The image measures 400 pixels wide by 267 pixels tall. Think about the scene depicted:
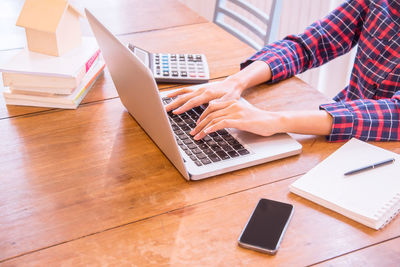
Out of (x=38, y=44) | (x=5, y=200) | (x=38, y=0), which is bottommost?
(x=5, y=200)

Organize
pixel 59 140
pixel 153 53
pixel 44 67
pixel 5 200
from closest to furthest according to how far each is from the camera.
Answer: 1. pixel 5 200
2. pixel 59 140
3. pixel 44 67
4. pixel 153 53

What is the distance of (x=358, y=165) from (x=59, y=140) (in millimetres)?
639

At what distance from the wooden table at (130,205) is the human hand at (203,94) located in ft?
0.29

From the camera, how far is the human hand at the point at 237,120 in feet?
3.50

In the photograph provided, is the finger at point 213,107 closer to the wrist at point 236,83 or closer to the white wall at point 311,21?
the wrist at point 236,83

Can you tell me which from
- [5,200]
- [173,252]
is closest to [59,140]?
[5,200]

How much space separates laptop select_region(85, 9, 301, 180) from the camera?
3.12ft

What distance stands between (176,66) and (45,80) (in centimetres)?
36

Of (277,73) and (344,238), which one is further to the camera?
(277,73)

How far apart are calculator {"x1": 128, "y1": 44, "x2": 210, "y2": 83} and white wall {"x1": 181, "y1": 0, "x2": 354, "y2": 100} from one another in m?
1.14

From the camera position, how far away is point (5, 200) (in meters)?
0.94

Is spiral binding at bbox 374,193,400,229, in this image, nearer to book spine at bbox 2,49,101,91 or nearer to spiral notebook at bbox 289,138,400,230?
spiral notebook at bbox 289,138,400,230

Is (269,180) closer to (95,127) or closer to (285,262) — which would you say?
(285,262)

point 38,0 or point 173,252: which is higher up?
point 38,0
